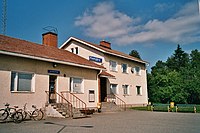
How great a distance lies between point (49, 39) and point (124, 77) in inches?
394

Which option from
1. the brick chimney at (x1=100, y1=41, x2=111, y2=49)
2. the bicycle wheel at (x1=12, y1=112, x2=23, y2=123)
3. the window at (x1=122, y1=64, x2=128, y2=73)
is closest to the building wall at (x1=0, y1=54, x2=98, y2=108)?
the bicycle wheel at (x1=12, y1=112, x2=23, y2=123)

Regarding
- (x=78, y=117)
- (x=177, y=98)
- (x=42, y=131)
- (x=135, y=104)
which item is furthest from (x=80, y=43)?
(x=177, y=98)

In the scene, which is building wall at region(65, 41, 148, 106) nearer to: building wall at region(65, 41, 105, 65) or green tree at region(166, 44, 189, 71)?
building wall at region(65, 41, 105, 65)

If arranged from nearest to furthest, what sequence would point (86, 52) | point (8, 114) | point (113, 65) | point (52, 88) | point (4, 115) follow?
point (8, 114) → point (4, 115) → point (52, 88) → point (86, 52) → point (113, 65)

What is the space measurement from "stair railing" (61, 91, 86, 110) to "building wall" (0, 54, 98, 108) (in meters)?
0.39

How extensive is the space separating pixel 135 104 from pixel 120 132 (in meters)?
19.3

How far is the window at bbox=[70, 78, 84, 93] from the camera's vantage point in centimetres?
1870

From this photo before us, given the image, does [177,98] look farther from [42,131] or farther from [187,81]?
[42,131]

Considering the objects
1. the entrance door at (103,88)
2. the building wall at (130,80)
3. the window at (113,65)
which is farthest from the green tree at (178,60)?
the entrance door at (103,88)

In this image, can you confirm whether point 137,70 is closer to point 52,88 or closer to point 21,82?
point 52,88

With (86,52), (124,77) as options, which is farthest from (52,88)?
(124,77)

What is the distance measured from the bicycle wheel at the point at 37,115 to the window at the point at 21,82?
1581mm

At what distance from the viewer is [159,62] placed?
275ft

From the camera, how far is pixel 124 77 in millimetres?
27031
